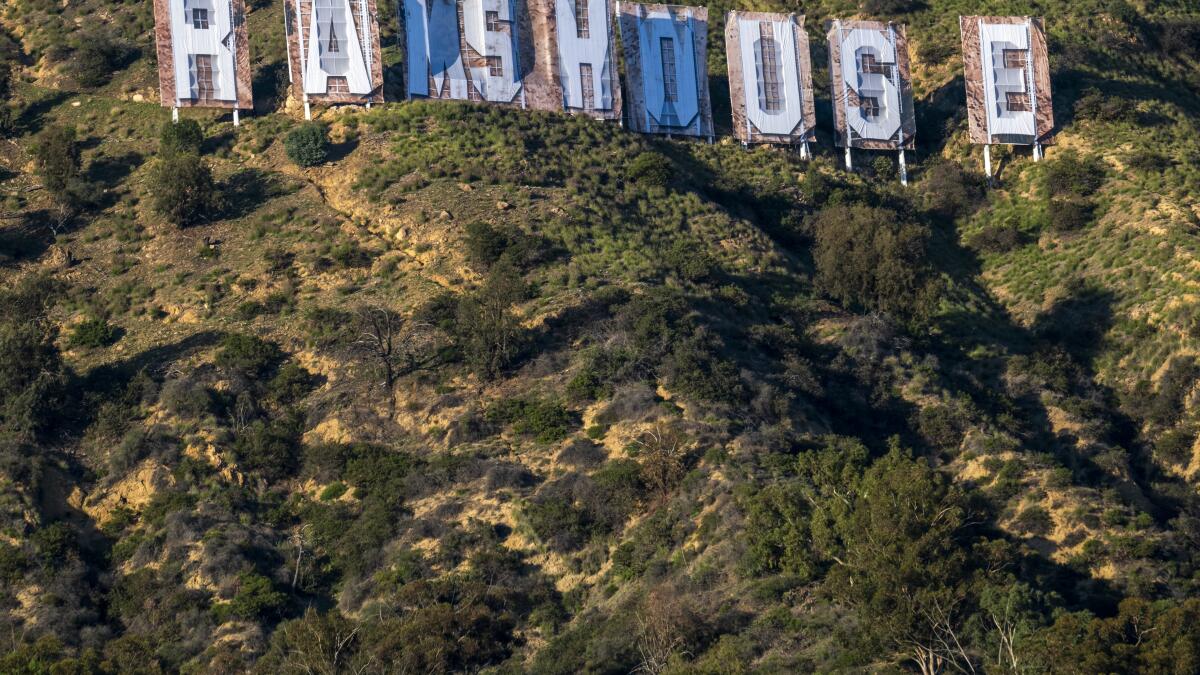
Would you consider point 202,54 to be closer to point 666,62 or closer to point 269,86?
point 269,86

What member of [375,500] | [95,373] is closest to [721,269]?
[375,500]

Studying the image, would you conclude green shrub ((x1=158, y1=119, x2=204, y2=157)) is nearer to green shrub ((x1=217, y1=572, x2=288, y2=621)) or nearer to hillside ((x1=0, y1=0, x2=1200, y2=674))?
hillside ((x1=0, y1=0, x2=1200, y2=674))

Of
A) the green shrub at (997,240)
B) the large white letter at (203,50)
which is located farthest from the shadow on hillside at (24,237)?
the green shrub at (997,240)

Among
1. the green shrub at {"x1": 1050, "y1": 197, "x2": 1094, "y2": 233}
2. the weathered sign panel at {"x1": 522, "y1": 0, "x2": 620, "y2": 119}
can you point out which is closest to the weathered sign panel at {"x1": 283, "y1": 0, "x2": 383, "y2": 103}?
the weathered sign panel at {"x1": 522, "y1": 0, "x2": 620, "y2": 119}

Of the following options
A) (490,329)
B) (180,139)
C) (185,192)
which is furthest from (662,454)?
(180,139)

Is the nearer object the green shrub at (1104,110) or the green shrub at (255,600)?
the green shrub at (255,600)

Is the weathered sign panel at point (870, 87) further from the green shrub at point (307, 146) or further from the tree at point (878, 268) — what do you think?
the green shrub at point (307, 146)

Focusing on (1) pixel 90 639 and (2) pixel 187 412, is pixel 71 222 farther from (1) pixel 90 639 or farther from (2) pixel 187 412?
(1) pixel 90 639
